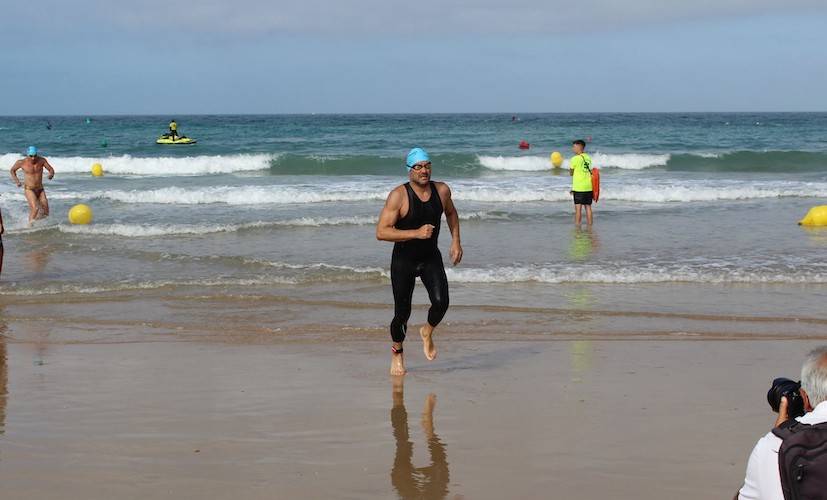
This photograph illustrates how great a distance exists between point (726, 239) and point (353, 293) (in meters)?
6.50

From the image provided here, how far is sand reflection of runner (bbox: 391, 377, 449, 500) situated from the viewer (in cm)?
465

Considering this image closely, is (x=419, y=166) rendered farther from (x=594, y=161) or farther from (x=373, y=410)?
(x=594, y=161)

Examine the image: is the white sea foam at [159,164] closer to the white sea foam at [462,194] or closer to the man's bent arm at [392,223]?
the white sea foam at [462,194]

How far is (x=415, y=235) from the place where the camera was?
6.36 metres

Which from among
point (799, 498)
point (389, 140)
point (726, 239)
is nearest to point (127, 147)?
point (389, 140)

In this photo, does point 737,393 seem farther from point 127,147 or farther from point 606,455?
point 127,147

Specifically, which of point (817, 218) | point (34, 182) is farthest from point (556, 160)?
point (34, 182)

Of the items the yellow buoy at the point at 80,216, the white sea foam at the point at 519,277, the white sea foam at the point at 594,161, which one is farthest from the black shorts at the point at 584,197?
the white sea foam at the point at 594,161

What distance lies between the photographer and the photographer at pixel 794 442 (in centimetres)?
271

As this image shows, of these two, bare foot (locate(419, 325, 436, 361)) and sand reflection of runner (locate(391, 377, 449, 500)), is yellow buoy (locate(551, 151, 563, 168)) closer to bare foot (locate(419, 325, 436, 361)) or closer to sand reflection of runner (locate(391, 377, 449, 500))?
bare foot (locate(419, 325, 436, 361))

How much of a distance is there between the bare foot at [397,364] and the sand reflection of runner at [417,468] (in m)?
0.97

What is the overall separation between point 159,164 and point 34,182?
17.1 m

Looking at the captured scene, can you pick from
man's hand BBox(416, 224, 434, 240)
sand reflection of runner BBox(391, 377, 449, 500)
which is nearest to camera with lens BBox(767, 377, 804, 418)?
sand reflection of runner BBox(391, 377, 449, 500)

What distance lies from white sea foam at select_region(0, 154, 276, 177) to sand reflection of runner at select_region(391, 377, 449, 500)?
2849cm
